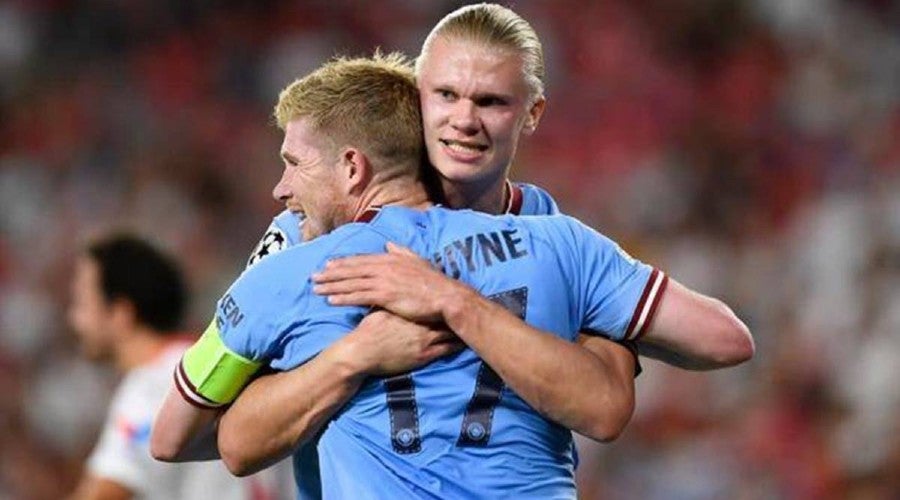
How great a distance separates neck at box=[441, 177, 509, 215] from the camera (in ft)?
13.8

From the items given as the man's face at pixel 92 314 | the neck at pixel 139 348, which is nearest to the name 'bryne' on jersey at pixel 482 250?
the neck at pixel 139 348

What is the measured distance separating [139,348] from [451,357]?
2.85 metres

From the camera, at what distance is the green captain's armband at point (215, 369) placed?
12.6 feet

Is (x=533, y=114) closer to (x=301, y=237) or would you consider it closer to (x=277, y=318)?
(x=301, y=237)

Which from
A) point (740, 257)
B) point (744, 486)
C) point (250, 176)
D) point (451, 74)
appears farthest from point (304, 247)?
point (250, 176)

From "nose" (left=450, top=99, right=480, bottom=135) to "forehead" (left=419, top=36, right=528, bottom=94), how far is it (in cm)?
4

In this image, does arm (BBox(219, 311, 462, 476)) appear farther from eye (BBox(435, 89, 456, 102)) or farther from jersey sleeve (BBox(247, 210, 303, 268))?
eye (BBox(435, 89, 456, 102))

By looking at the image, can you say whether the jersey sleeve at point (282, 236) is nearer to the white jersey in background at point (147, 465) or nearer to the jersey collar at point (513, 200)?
the jersey collar at point (513, 200)

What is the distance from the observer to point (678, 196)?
35.6 feet

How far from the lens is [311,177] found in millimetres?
3893

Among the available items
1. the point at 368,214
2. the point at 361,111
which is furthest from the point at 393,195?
the point at 361,111

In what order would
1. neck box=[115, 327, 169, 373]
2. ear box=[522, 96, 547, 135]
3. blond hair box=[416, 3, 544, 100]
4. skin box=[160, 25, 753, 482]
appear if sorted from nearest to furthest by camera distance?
skin box=[160, 25, 753, 482] < blond hair box=[416, 3, 544, 100] < ear box=[522, 96, 547, 135] < neck box=[115, 327, 169, 373]

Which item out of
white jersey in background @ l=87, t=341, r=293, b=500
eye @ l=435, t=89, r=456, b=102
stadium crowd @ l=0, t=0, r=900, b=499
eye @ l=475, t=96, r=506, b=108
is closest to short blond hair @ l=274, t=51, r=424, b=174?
eye @ l=435, t=89, r=456, b=102

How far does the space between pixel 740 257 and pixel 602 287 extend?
6670mm
